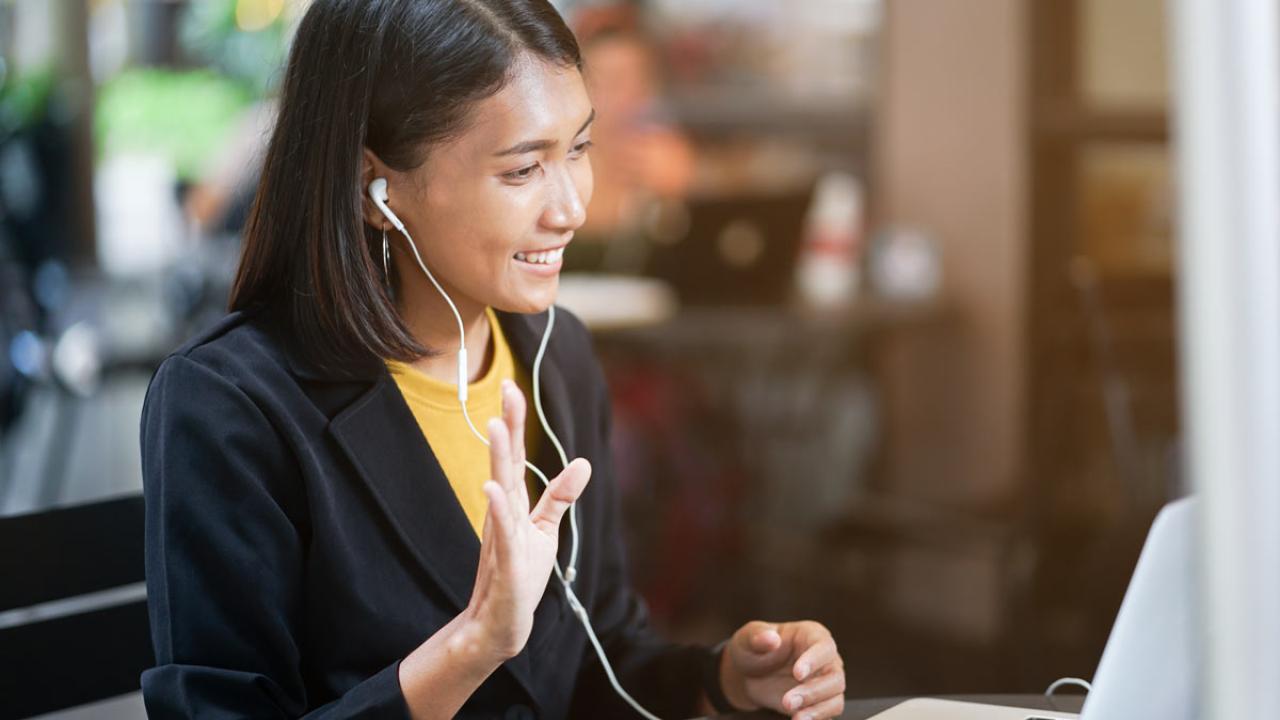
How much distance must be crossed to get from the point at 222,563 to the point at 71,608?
42cm

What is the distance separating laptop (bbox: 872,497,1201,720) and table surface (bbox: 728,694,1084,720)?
338 mm

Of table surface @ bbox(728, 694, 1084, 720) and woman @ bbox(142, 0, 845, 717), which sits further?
table surface @ bbox(728, 694, 1084, 720)

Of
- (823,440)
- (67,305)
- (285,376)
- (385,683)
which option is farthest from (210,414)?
(67,305)

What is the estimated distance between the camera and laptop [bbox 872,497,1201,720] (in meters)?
0.79

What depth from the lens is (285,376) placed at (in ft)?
3.69

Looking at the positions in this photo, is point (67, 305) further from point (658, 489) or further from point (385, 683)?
point (385, 683)

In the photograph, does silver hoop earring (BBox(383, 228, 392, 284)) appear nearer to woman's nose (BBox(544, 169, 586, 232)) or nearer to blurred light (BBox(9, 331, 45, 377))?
woman's nose (BBox(544, 169, 586, 232))

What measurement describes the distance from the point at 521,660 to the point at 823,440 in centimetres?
375

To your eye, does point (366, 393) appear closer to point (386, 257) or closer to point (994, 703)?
point (386, 257)

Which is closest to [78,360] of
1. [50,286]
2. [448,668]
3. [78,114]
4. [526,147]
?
[50,286]

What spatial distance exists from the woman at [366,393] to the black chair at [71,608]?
298mm

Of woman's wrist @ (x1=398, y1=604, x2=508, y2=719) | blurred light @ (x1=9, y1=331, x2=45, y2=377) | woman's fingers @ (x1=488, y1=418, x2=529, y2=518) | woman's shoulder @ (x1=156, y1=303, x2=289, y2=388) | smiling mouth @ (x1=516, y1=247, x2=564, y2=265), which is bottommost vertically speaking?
blurred light @ (x1=9, y1=331, x2=45, y2=377)

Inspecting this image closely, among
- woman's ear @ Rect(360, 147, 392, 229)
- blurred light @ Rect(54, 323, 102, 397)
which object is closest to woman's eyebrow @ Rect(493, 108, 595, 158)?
woman's ear @ Rect(360, 147, 392, 229)

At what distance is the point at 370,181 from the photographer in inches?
46.1
